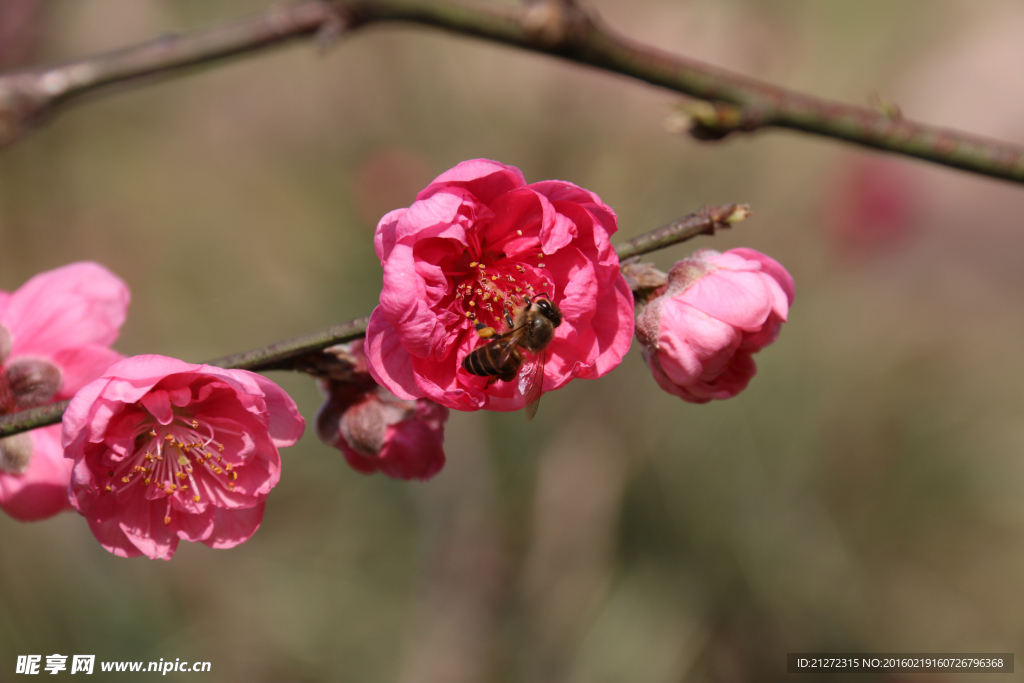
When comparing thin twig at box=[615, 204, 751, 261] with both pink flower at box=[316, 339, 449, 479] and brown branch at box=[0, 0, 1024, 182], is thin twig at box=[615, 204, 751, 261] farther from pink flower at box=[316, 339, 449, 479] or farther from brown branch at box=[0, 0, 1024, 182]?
pink flower at box=[316, 339, 449, 479]

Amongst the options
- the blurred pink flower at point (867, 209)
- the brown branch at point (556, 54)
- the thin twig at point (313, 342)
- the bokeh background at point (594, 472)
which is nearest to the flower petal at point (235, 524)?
the thin twig at point (313, 342)

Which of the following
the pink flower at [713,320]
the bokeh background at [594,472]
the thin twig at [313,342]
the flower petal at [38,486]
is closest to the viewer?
the thin twig at [313,342]

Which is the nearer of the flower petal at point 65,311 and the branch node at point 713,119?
the branch node at point 713,119

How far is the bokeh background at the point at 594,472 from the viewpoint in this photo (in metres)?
2.95

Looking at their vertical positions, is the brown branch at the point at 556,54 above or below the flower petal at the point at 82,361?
above

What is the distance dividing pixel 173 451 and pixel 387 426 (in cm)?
40

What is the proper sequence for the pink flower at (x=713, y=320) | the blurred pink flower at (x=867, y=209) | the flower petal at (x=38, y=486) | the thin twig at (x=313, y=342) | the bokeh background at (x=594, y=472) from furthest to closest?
the blurred pink flower at (x=867, y=209) < the bokeh background at (x=594, y=472) < the flower petal at (x=38, y=486) < the pink flower at (x=713, y=320) < the thin twig at (x=313, y=342)

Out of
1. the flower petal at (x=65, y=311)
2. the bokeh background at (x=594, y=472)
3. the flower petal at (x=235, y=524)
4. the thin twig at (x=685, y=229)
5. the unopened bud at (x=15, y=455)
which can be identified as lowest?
the bokeh background at (x=594, y=472)

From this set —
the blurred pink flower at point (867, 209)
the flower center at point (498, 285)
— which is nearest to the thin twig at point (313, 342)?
the flower center at point (498, 285)

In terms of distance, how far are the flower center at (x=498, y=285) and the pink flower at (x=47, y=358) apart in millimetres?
655

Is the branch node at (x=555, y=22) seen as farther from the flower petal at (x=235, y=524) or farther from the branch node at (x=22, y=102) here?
the flower petal at (x=235, y=524)

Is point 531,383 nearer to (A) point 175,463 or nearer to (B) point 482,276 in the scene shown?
(B) point 482,276

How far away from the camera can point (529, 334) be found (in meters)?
1.05

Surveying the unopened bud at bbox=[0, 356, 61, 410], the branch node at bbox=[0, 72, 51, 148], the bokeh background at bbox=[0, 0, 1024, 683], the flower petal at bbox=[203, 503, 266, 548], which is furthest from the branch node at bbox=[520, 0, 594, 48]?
the bokeh background at bbox=[0, 0, 1024, 683]
